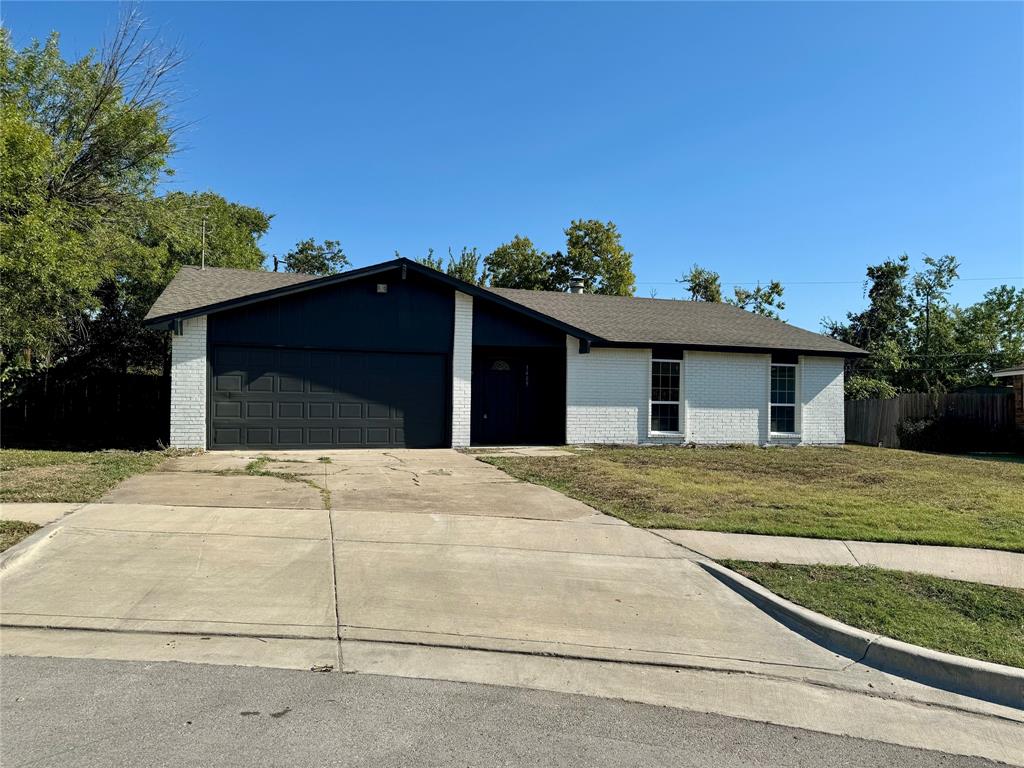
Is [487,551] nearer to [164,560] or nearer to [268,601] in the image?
[268,601]

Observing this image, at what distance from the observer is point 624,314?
69.2ft

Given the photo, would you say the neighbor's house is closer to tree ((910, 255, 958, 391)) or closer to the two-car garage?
the two-car garage

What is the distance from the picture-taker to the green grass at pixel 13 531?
6458mm

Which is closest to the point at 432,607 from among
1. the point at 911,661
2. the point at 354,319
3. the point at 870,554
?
the point at 911,661

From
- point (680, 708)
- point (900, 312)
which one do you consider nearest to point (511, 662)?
point (680, 708)

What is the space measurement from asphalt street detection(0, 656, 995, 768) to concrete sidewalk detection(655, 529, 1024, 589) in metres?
3.38

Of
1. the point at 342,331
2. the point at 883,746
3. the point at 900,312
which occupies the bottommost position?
the point at 883,746

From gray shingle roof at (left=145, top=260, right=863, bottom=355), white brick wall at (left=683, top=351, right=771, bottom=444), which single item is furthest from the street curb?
white brick wall at (left=683, top=351, right=771, bottom=444)

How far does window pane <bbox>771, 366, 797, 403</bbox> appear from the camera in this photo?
19.9m

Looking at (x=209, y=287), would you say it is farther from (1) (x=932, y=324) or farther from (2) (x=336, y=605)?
(1) (x=932, y=324)

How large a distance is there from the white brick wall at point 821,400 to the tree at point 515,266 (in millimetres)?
23985

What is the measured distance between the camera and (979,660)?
4.51 metres

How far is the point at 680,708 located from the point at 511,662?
111 centimetres

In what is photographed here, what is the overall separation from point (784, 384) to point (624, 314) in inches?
198
